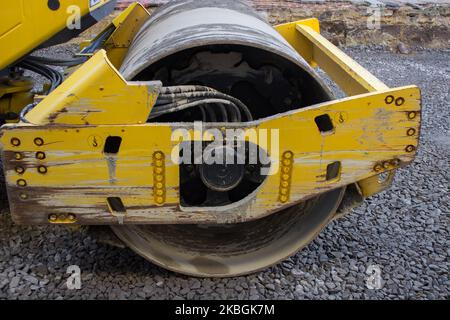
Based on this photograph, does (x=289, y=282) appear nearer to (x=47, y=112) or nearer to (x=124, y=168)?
(x=124, y=168)

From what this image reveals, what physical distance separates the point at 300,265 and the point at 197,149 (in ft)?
2.83

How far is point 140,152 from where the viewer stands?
2.07 metres

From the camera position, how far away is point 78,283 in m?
2.42

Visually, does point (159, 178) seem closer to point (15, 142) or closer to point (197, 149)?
point (197, 149)

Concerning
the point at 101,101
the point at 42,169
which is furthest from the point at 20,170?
the point at 101,101

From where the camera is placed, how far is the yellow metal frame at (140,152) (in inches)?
79.7

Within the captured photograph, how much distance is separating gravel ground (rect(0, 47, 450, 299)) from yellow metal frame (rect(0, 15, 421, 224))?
15.4 inches

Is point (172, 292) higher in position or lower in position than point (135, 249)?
lower

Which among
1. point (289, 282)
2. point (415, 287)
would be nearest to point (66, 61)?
point (289, 282)

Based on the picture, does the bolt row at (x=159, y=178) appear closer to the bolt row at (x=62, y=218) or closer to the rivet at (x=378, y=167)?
the bolt row at (x=62, y=218)

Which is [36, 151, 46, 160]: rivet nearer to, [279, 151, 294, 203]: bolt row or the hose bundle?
the hose bundle

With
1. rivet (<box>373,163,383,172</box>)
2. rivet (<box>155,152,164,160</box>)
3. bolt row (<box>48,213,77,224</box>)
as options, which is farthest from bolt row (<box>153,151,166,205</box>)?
rivet (<box>373,163,383,172</box>)

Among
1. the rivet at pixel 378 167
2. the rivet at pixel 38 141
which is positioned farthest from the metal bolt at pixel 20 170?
the rivet at pixel 378 167

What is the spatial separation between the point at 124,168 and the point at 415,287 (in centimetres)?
143
